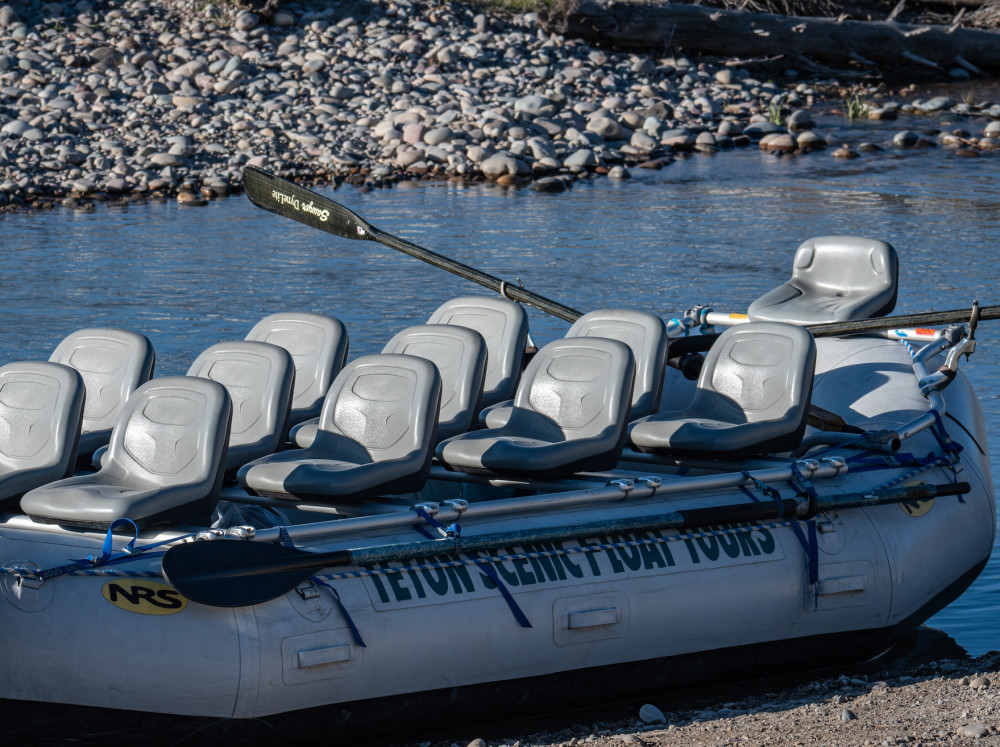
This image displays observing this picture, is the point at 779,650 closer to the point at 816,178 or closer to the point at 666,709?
the point at 666,709

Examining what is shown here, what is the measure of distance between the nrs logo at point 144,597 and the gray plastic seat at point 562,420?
66.3 inches

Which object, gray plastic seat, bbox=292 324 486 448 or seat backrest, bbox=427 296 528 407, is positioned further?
seat backrest, bbox=427 296 528 407

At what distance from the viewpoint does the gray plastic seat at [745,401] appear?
22.9ft

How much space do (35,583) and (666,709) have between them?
2635 millimetres

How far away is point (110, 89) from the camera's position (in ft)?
67.4

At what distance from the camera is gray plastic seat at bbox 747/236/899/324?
28.9 feet

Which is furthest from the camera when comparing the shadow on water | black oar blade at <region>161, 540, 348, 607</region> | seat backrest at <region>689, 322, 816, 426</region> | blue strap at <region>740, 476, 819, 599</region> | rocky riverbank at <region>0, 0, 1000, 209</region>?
rocky riverbank at <region>0, 0, 1000, 209</region>

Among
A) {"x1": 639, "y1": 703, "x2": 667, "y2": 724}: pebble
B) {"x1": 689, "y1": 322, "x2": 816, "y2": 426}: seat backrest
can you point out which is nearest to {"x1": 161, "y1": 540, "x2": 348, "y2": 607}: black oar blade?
{"x1": 639, "y1": 703, "x2": 667, "y2": 724}: pebble

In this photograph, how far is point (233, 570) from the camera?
5.42 m

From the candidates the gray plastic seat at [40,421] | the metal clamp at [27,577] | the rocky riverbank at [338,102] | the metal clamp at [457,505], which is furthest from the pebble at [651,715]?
the rocky riverbank at [338,102]

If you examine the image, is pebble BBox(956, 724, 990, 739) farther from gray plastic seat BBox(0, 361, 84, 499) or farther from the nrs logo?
gray plastic seat BBox(0, 361, 84, 499)

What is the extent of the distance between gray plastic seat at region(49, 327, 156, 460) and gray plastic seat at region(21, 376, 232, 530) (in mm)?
906

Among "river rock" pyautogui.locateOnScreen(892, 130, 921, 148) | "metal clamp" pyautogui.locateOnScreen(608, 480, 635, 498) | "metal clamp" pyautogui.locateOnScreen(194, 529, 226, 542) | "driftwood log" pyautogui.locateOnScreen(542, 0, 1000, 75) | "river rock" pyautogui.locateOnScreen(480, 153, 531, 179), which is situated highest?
"driftwood log" pyautogui.locateOnScreen(542, 0, 1000, 75)

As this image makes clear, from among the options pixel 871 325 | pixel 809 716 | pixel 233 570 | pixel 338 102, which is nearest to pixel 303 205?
pixel 871 325
